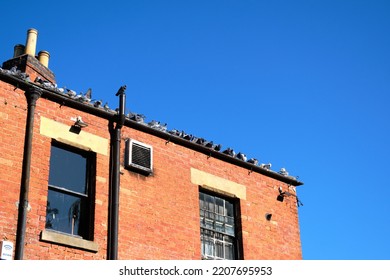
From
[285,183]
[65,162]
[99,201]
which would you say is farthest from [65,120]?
[285,183]

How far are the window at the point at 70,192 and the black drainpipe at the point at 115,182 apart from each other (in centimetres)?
38

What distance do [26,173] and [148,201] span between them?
2747 mm

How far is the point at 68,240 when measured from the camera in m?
11.7

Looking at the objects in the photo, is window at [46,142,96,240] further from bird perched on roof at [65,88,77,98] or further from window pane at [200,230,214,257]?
window pane at [200,230,214,257]

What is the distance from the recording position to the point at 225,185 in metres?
14.8

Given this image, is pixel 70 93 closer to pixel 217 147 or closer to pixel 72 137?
pixel 72 137

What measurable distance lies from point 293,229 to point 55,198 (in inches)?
248

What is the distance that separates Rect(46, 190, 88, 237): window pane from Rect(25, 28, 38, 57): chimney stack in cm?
425

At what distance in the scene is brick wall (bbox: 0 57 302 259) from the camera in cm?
1148

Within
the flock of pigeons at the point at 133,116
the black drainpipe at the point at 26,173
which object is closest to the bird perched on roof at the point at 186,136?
the flock of pigeons at the point at 133,116

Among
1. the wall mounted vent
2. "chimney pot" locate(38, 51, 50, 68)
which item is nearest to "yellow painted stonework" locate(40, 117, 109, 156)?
the wall mounted vent

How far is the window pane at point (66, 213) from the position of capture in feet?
39.2

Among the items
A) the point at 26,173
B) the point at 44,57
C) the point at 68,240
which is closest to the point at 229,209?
the point at 68,240
